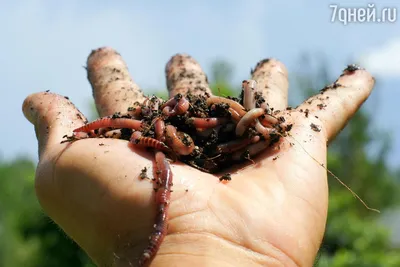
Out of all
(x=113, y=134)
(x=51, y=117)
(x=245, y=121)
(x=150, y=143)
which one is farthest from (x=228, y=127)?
→ (x=51, y=117)

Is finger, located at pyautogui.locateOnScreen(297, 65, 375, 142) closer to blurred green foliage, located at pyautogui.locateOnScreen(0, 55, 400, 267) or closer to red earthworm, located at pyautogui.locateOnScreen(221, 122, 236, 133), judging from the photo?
red earthworm, located at pyautogui.locateOnScreen(221, 122, 236, 133)

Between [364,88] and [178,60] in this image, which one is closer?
[364,88]

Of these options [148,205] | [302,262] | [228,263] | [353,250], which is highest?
[148,205]

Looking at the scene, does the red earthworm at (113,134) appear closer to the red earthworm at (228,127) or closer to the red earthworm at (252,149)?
the red earthworm at (228,127)

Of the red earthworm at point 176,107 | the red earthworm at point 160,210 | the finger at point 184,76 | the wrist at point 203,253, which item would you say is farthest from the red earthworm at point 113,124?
the finger at point 184,76

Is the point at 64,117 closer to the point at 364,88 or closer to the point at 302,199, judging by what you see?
the point at 302,199

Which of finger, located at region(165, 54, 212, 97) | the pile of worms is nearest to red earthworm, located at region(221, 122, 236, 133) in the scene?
the pile of worms

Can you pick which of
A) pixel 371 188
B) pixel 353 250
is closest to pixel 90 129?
pixel 353 250

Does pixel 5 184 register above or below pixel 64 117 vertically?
below
